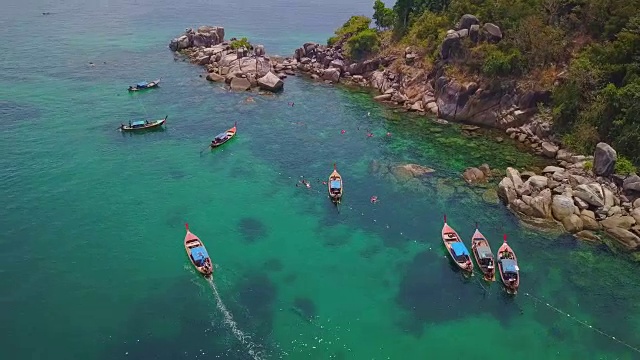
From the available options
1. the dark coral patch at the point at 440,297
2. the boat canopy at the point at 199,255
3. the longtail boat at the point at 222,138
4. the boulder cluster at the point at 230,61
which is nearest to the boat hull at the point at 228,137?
the longtail boat at the point at 222,138

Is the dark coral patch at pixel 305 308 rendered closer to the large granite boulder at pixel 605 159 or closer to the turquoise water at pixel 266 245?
the turquoise water at pixel 266 245

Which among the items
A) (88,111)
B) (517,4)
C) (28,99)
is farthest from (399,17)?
(28,99)

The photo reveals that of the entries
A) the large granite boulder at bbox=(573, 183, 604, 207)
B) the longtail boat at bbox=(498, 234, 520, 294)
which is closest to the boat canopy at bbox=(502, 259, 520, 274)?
the longtail boat at bbox=(498, 234, 520, 294)

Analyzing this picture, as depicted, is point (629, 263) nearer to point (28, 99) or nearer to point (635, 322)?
point (635, 322)

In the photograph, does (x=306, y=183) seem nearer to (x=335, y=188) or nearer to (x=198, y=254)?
(x=335, y=188)

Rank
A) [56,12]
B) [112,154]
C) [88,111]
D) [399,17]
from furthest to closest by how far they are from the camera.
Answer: [56,12]
[399,17]
[88,111]
[112,154]
